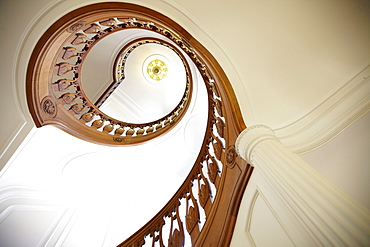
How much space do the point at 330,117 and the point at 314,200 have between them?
1.14 m

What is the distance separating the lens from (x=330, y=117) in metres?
1.55

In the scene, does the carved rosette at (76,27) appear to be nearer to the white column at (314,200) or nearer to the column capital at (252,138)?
the column capital at (252,138)

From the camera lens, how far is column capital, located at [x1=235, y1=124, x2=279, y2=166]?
1305 millimetres

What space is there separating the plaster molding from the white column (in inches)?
22.4

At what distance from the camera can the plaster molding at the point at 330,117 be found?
1.45 metres

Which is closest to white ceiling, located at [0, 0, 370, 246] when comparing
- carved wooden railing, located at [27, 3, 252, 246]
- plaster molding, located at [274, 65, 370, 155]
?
plaster molding, located at [274, 65, 370, 155]

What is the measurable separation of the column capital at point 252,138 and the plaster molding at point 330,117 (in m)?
0.44

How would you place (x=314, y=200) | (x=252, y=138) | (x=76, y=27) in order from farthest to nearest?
(x=76, y=27), (x=252, y=138), (x=314, y=200)

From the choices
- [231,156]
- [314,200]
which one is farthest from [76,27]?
[314,200]

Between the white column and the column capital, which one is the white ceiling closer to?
the column capital

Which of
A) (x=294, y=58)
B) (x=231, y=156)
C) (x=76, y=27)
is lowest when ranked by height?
(x=231, y=156)

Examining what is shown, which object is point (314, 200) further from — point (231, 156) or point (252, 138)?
point (231, 156)

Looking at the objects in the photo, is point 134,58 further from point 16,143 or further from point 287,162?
point 287,162

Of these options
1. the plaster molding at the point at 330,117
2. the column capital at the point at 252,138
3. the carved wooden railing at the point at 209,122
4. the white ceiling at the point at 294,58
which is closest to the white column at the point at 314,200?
the column capital at the point at 252,138
